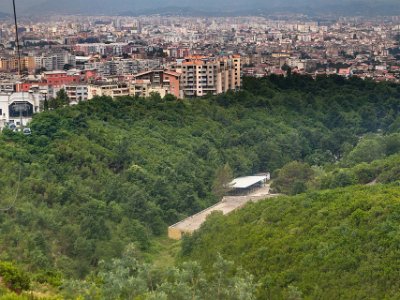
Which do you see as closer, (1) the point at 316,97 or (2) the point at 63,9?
(1) the point at 316,97

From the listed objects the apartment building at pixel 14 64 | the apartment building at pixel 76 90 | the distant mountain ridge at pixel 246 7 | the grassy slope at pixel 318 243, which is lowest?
the distant mountain ridge at pixel 246 7

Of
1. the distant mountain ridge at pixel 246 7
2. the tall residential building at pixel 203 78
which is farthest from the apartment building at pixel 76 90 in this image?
the distant mountain ridge at pixel 246 7

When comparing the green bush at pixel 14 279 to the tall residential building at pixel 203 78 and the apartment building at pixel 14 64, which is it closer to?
the tall residential building at pixel 203 78

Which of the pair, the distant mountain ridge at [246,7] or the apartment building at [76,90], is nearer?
the apartment building at [76,90]

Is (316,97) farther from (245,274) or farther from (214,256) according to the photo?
(245,274)

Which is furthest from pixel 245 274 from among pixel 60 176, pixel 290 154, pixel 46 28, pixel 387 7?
pixel 387 7

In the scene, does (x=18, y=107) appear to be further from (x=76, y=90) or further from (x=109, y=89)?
(x=76, y=90)

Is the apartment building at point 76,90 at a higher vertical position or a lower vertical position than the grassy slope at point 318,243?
lower
